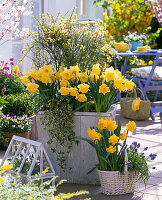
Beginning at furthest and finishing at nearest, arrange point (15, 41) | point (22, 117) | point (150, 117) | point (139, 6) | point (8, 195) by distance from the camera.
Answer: point (139, 6) < point (150, 117) < point (15, 41) < point (22, 117) < point (8, 195)

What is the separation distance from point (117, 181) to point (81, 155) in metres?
0.41

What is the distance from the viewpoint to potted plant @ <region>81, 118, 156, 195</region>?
10.0 feet

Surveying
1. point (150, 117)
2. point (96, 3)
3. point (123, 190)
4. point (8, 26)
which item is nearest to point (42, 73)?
point (123, 190)

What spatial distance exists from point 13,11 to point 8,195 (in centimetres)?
357

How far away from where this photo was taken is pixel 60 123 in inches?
129

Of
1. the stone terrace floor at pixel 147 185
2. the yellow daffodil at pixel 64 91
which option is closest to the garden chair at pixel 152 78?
the stone terrace floor at pixel 147 185

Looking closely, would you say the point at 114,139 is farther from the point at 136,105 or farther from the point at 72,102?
the point at 136,105

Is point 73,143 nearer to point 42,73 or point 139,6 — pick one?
point 42,73

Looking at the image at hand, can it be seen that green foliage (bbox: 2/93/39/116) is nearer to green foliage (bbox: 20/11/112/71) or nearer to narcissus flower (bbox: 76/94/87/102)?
green foliage (bbox: 20/11/112/71)

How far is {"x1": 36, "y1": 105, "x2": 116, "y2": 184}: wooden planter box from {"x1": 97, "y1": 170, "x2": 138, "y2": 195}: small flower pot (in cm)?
24

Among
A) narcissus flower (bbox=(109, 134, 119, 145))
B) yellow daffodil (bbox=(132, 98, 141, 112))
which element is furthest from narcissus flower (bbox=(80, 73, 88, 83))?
yellow daffodil (bbox=(132, 98, 141, 112))

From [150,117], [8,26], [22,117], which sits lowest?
[150,117]

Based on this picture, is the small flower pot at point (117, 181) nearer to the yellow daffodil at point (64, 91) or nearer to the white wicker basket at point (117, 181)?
the white wicker basket at point (117, 181)

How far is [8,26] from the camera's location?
204 inches
